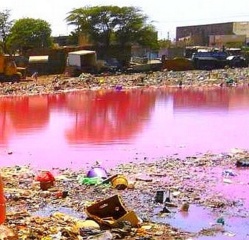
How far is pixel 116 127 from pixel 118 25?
26376 millimetres

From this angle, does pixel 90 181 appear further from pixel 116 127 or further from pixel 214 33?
pixel 214 33

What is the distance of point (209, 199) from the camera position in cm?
847

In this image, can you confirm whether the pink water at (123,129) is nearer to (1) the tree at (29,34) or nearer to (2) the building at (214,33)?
(1) the tree at (29,34)

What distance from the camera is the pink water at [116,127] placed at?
13.0 meters

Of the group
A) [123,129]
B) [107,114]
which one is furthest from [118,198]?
[107,114]

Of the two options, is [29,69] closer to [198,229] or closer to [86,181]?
[86,181]

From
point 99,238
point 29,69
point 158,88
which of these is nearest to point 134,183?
point 99,238

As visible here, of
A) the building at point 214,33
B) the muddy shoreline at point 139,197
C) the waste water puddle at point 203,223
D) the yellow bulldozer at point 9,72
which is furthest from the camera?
the building at point 214,33

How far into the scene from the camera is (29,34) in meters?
45.5

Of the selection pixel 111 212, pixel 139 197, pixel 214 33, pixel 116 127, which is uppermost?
pixel 214 33

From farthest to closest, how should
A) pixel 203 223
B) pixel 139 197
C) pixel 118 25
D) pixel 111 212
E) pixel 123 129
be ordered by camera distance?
pixel 118 25 < pixel 123 129 < pixel 139 197 < pixel 203 223 < pixel 111 212

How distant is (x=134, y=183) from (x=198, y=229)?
8.21 ft

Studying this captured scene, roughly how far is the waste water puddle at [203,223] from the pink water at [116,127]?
3.94 metres

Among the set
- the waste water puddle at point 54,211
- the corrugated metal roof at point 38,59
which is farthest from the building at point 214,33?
the waste water puddle at point 54,211
